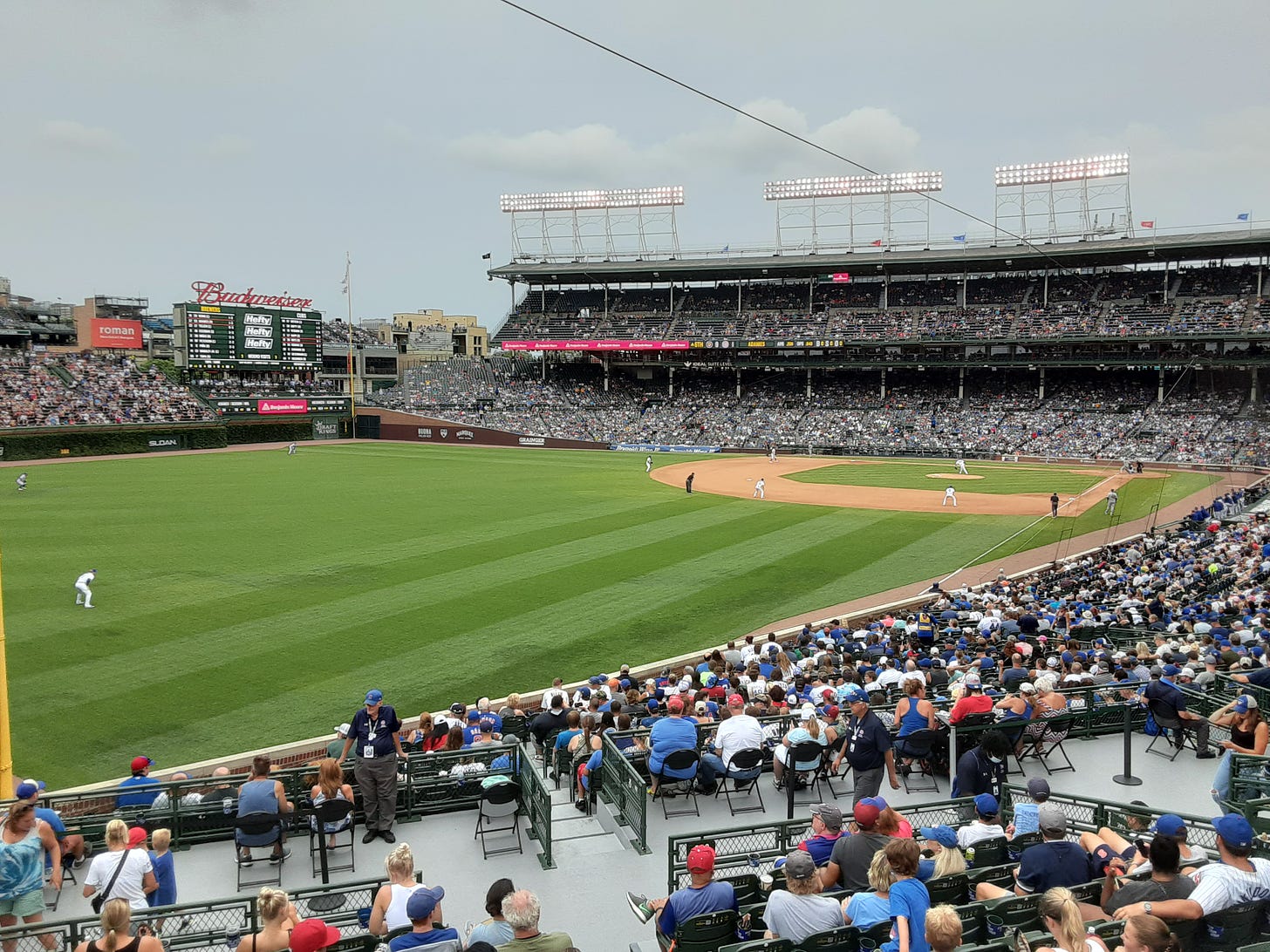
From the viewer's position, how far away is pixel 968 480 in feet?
158

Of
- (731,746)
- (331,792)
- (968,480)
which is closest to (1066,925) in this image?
(731,746)

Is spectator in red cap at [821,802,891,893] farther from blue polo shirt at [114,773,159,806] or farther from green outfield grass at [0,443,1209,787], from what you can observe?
green outfield grass at [0,443,1209,787]

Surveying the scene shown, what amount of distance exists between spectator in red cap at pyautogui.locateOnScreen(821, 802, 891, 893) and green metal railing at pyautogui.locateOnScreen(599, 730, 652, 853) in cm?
221

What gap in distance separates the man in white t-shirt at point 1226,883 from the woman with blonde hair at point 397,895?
15.4ft

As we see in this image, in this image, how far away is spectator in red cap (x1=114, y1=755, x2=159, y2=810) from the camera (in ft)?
29.8

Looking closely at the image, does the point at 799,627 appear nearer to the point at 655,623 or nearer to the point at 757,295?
the point at 655,623

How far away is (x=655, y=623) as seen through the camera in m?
20.3

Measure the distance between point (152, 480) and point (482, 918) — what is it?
4613 centimetres

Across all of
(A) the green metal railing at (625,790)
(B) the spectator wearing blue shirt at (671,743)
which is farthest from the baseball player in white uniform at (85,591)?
(B) the spectator wearing blue shirt at (671,743)

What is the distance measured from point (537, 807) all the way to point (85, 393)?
227 feet

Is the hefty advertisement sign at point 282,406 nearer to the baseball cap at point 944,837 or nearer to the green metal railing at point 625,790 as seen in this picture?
the green metal railing at point 625,790

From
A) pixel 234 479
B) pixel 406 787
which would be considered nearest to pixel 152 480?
pixel 234 479

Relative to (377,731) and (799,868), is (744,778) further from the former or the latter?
Answer: (377,731)

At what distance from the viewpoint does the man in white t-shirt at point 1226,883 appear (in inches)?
214
